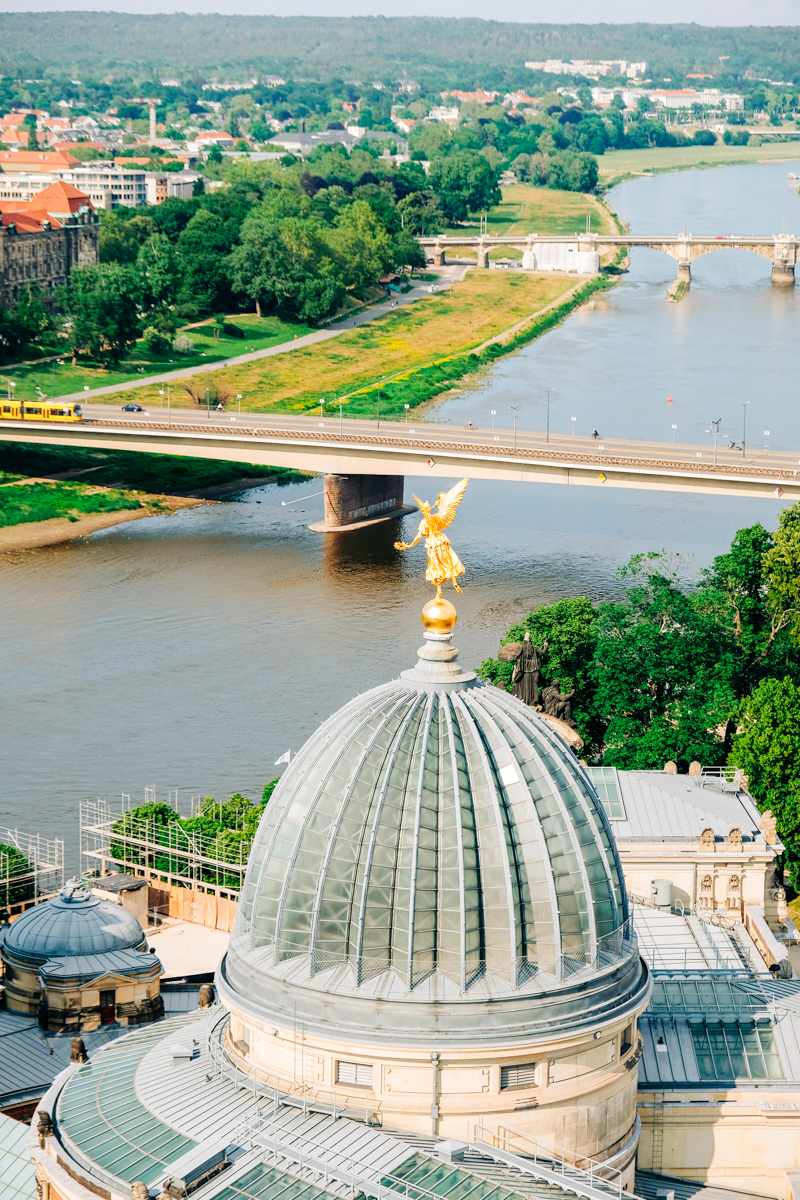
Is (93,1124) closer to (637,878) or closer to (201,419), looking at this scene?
(637,878)

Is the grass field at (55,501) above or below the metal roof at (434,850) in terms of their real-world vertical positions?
below

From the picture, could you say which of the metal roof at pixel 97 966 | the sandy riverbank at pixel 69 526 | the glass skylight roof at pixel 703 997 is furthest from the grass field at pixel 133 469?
the glass skylight roof at pixel 703 997

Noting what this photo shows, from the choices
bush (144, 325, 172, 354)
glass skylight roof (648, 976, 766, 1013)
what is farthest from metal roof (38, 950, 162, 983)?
bush (144, 325, 172, 354)

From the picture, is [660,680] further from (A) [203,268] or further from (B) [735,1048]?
(A) [203,268]

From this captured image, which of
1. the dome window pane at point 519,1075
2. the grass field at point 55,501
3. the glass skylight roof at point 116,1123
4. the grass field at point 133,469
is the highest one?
the dome window pane at point 519,1075

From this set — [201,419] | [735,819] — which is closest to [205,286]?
[201,419]

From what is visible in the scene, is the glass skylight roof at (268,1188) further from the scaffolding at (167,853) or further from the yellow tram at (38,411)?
the yellow tram at (38,411)
